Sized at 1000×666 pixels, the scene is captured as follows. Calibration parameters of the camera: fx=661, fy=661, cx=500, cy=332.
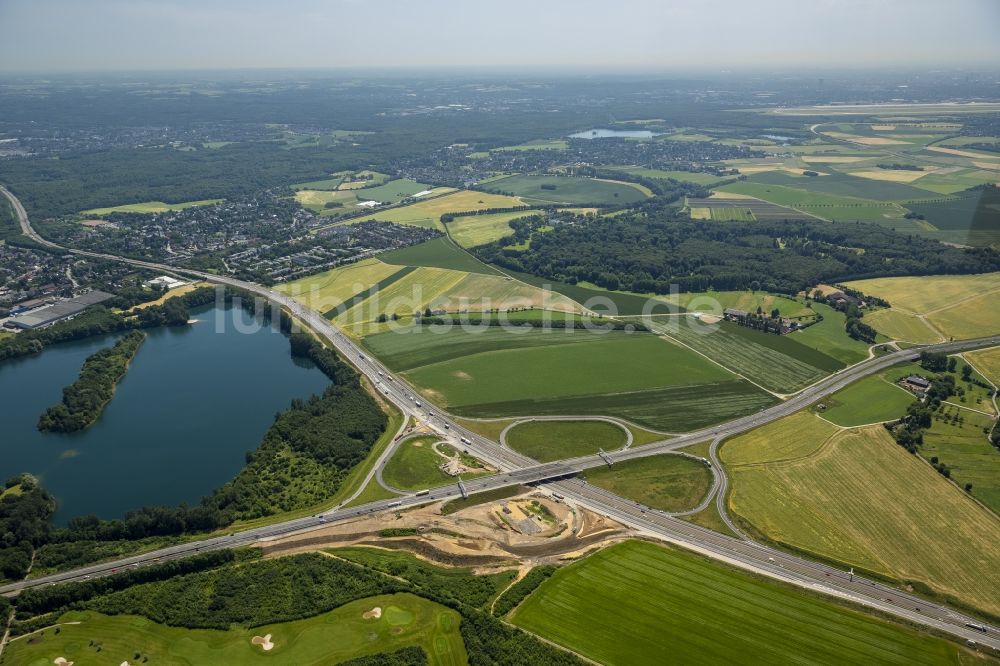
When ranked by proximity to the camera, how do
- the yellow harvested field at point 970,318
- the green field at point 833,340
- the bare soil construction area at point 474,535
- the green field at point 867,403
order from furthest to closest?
the yellow harvested field at point 970,318 < the green field at point 833,340 < the green field at point 867,403 < the bare soil construction area at point 474,535

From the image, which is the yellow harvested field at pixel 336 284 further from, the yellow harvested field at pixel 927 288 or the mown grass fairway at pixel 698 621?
the yellow harvested field at pixel 927 288

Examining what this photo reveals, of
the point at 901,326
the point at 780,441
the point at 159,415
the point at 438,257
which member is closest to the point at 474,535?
the point at 780,441

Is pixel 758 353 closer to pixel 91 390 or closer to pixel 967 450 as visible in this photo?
pixel 967 450

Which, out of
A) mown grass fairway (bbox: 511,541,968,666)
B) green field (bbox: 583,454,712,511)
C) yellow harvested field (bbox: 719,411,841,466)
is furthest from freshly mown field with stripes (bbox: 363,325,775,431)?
mown grass fairway (bbox: 511,541,968,666)

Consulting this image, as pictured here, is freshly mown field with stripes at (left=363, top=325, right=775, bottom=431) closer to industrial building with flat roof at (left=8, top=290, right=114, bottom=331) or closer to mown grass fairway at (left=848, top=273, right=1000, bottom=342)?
mown grass fairway at (left=848, top=273, right=1000, bottom=342)

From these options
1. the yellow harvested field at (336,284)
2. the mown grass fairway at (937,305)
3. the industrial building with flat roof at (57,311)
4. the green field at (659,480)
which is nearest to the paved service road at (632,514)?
the green field at (659,480)

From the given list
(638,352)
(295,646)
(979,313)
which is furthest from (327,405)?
(979,313)

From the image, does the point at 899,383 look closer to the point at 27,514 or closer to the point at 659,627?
the point at 659,627
